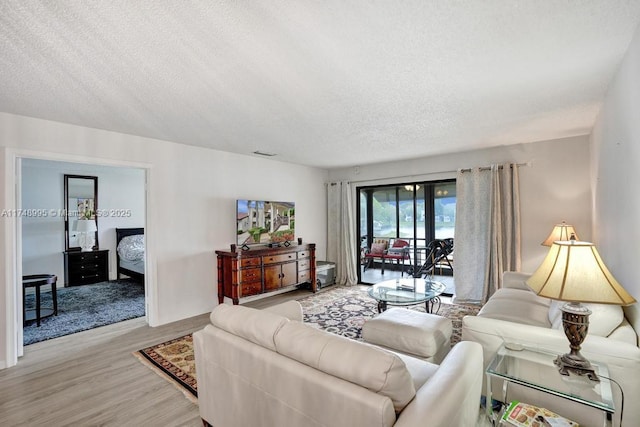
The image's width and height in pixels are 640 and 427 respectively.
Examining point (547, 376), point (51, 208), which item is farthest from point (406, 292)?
point (51, 208)

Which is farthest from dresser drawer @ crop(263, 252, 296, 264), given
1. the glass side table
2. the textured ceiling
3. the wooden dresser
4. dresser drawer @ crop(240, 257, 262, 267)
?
the glass side table

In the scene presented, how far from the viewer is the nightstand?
6.20m

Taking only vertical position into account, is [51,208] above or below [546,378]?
above

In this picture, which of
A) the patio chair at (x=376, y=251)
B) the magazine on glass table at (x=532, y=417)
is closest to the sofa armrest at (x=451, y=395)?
the magazine on glass table at (x=532, y=417)

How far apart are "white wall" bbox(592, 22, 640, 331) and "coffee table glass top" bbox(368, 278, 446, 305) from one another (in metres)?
1.59

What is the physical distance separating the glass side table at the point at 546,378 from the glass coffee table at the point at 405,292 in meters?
1.37

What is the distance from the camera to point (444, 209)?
568 cm

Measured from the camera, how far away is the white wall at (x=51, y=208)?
5922 millimetres

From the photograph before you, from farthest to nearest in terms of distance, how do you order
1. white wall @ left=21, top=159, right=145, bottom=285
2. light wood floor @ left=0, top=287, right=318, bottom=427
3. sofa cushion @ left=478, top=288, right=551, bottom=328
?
white wall @ left=21, top=159, right=145, bottom=285 < sofa cushion @ left=478, top=288, right=551, bottom=328 < light wood floor @ left=0, top=287, right=318, bottom=427

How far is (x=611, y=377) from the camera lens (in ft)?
5.67

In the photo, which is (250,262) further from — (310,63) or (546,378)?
(546,378)

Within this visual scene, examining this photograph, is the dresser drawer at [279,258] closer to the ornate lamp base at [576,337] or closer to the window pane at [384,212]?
the window pane at [384,212]

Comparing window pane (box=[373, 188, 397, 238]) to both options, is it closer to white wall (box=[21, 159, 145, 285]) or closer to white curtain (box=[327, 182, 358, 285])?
white curtain (box=[327, 182, 358, 285])

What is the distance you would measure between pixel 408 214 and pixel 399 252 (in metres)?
0.83
